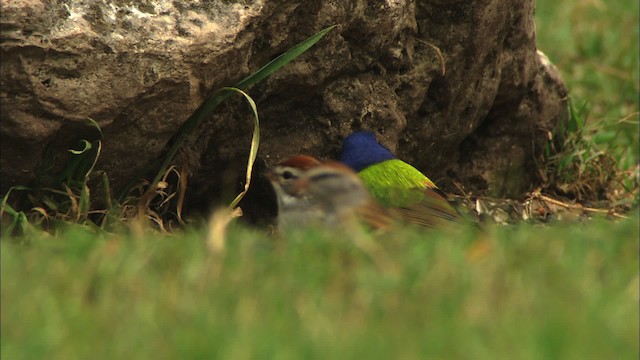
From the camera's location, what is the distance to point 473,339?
300 centimetres

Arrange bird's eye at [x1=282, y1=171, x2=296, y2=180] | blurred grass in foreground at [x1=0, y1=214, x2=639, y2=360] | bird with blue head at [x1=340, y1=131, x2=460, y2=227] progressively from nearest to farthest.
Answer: blurred grass in foreground at [x1=0, y1=214, x2=639, y2=360], bird's eye at [x1=282, y1=171, x2=296, y2=180], bird with blue head at [x1=340, y1=131, x2=460, y2=227]

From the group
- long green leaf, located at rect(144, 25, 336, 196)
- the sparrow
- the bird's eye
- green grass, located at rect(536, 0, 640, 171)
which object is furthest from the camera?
green grass, located at rect(536, 0, 640, 171)

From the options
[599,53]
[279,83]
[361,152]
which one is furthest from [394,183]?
[599,53]

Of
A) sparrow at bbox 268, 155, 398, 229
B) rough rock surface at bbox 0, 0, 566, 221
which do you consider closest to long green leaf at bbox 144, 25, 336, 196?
rough rock surface at bbox 0, 0, 566, 221

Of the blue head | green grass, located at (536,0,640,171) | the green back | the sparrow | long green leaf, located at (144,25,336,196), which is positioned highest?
long green leaf, located at (144,25,336,196)

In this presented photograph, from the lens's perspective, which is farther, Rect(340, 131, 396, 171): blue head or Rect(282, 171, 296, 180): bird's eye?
Rect(340, 131, 396, 171): blue head

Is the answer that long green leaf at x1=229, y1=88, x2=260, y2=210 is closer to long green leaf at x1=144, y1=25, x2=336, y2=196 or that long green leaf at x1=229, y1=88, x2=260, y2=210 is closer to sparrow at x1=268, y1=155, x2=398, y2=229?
long green leaf at x1=144, y1=25, x2=336, y2=196

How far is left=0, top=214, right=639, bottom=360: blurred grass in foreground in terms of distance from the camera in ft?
9.80

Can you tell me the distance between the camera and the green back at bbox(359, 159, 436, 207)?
5.34 metres

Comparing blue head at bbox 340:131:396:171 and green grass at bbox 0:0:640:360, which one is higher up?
green grass at bbox 0:0:640:360

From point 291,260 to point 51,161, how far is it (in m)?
1.89

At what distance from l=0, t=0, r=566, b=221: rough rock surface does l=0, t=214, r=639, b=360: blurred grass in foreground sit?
0.99 m

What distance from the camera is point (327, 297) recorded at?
3441 millimetres

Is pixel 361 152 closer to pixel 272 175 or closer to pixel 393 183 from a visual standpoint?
pixel 393 183
